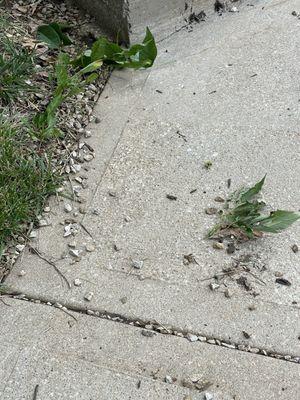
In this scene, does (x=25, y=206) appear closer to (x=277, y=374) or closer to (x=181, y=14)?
(x=277, y=374)

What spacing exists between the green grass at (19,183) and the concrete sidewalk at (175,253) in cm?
9

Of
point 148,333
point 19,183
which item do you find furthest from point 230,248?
point 19,183

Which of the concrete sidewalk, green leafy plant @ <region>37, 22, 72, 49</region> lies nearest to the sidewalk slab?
the concrete sidewalk

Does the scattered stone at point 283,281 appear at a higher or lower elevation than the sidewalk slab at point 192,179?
lower

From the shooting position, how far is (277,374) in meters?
2.32

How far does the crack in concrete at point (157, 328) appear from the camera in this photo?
2.38 m

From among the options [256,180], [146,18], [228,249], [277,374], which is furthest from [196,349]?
[146,18]

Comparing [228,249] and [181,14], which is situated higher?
[181,14]

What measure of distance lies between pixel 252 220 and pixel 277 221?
0.10 m

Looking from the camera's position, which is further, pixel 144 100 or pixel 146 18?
pixel 146 18

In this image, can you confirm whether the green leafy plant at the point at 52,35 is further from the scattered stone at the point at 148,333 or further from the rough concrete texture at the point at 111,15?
the scattered stone at the point at 148,333

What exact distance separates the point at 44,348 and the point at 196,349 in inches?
21.1

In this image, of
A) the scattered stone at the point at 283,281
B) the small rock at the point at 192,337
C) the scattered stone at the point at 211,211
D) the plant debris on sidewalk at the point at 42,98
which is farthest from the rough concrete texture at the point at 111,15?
the small rock at the point at 192,337

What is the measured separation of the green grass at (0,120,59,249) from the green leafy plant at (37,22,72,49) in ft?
2.37
